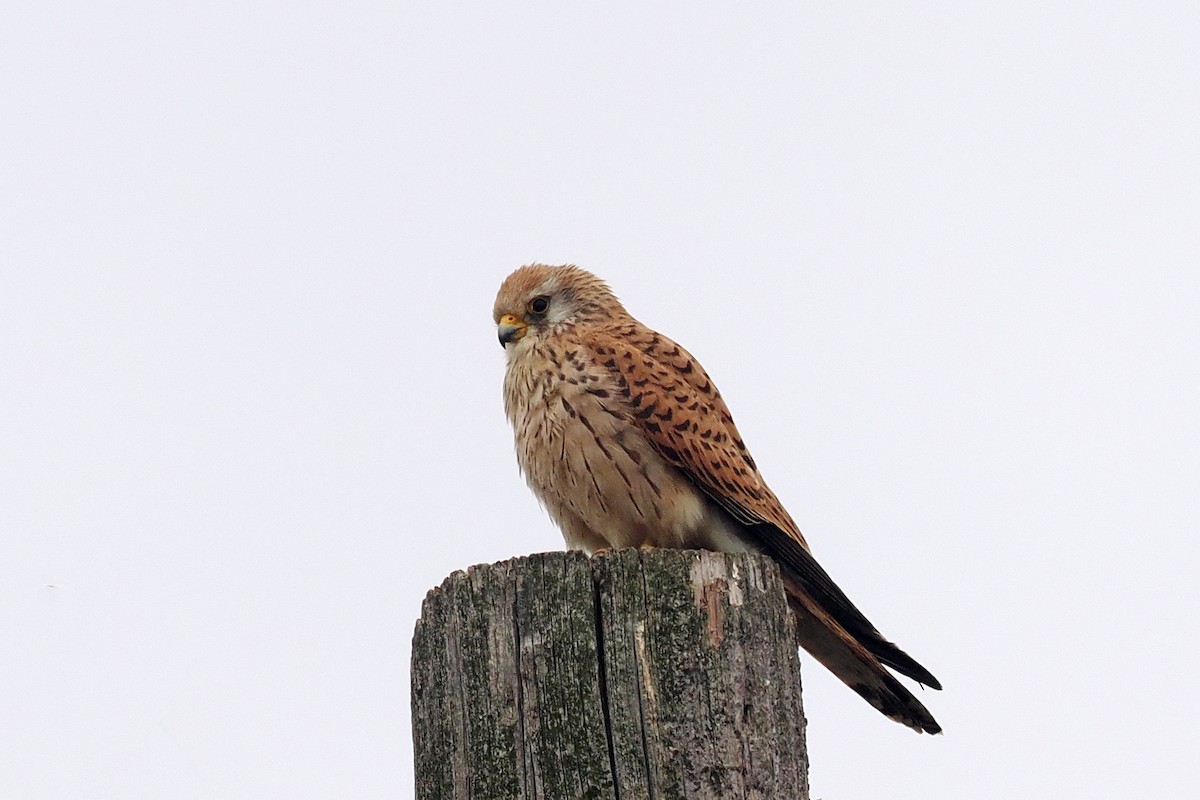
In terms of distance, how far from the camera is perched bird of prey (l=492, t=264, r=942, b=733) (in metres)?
4.63

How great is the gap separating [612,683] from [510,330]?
9.37 feet

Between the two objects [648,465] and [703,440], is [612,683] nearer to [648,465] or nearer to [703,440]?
[648,465]

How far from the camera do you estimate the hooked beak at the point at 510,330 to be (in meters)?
5.45

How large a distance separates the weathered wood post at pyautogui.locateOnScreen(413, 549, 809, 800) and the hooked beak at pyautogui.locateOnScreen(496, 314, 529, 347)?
255 centimetres

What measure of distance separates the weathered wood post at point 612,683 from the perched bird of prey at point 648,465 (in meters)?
1.49

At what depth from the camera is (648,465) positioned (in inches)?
183

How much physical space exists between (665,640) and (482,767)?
448 millimetres

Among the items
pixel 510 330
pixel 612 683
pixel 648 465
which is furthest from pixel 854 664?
pixel 510 330

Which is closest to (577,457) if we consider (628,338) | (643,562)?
(628,338)

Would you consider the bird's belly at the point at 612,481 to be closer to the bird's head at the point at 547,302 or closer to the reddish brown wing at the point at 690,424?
the reddish brown wing at the point at 690,424

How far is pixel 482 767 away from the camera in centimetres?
279

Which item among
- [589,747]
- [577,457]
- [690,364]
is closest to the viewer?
[589,747]

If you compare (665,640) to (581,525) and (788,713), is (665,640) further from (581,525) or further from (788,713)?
(581,525)

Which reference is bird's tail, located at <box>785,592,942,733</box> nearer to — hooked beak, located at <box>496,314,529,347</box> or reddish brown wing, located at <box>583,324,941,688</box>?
reddish brown wing, located at <box>583,324,941,688</box>
